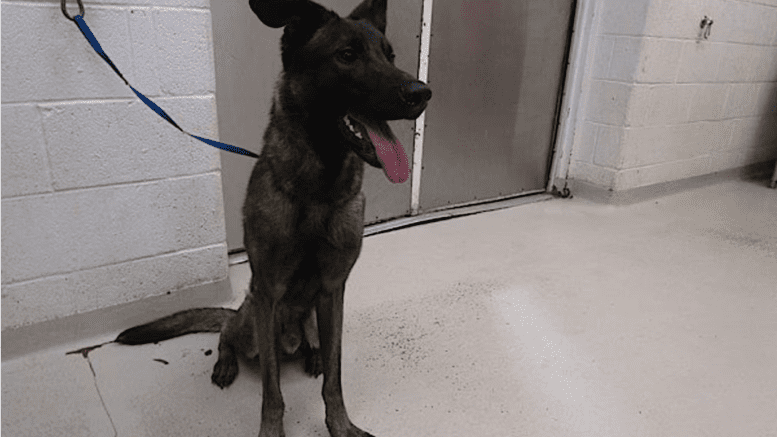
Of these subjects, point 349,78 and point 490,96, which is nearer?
point 349,78

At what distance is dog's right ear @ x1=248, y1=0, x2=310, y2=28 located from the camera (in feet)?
3.33

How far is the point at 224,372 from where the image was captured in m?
1.48

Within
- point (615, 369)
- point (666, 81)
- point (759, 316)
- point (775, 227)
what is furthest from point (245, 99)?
point (775, 227)

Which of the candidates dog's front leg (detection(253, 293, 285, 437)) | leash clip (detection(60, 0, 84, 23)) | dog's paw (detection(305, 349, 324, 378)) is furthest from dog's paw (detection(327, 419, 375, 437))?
leash clip (detection(60, 0, 84, 23))

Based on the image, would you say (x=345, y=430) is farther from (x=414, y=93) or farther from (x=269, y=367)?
(x=414, y=93)

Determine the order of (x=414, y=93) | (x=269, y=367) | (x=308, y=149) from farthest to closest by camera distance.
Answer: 1. (x=269, y=367)
2. (x=308, y=149)
3. (x=414, y=93)

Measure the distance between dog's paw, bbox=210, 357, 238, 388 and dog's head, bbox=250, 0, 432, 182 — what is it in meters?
0.84

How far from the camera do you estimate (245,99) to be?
2117 millimetres

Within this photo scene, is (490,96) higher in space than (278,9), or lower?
lower

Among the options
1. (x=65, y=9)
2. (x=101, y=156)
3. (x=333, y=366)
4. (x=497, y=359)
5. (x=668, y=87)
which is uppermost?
(x=65, y=9)

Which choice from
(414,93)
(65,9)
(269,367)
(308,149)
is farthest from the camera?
(65,9)

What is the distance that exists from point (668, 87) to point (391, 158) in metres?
3.00

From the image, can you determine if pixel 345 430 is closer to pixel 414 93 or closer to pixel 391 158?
pixel 391 158

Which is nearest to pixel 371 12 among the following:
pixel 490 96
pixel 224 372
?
pixel 224 372
